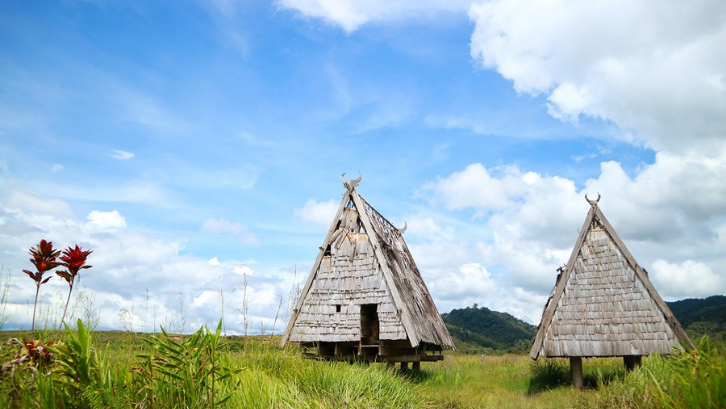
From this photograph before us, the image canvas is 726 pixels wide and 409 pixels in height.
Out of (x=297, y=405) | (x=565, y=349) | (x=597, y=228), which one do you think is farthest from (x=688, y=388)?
(x=597, y=228)

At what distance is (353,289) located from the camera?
14.3 m

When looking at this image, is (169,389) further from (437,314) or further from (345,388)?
(437,314)

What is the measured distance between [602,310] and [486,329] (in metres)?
41.3

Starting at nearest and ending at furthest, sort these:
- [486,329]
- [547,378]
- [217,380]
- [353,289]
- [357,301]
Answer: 1. [217,380]
2. [357,301]
3. [353,289]
4. [547,378]
5. [486,329]

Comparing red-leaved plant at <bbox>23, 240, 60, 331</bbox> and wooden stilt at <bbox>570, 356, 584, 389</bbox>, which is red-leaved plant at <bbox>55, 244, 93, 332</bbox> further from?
wooden stilt at <bbox>570, 356, 584, 389</bbox>

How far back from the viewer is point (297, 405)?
588 cm

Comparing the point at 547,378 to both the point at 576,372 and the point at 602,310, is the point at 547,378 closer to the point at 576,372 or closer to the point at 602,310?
the point at 576,372

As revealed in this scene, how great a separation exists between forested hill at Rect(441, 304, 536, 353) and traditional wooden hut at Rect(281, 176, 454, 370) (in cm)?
2624

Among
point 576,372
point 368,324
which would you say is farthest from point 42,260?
point 576,372

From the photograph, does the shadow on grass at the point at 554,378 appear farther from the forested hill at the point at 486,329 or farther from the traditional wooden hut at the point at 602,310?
the forested hill at the point at 486,329

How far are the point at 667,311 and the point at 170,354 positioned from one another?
44.7 feet

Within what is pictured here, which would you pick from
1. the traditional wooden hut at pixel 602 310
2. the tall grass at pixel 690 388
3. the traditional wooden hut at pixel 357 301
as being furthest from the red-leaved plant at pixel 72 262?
the traditional wooden hut at pixel 602 310

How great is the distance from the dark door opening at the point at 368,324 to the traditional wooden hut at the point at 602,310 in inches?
182

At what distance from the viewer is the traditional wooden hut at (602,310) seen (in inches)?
528
